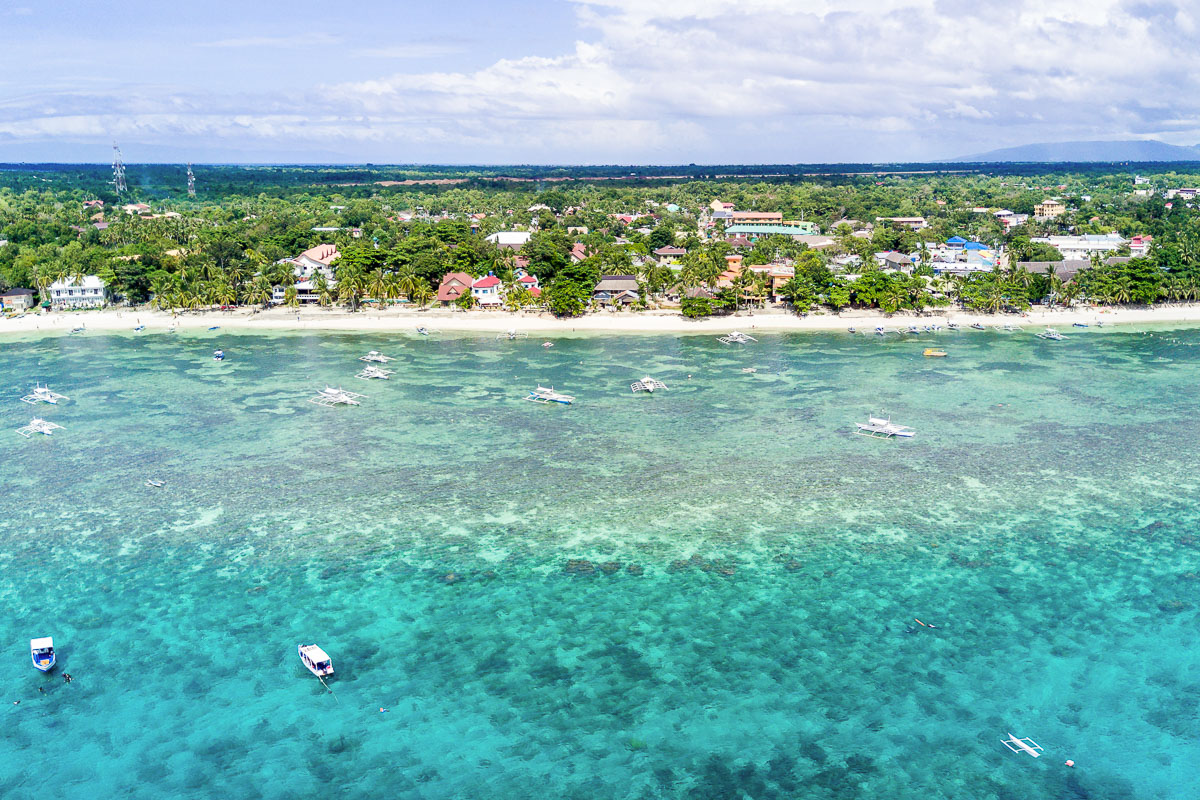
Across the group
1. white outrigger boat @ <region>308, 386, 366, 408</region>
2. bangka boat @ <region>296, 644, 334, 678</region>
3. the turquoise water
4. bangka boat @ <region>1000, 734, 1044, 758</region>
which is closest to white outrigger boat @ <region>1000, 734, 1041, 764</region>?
bangka boat @ <region>1000, 734, 1044, 758</region>

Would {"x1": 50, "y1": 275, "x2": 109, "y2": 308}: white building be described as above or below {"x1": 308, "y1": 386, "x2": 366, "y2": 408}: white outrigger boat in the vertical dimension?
above

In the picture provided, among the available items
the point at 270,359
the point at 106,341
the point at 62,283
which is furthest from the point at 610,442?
the point at 62,283

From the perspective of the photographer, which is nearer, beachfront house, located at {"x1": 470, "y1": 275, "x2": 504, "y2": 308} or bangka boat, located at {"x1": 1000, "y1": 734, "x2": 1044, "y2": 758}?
bangka boat, located at {"x1": 1000, "y1": 734, "x2": 1044, "y2": 758}

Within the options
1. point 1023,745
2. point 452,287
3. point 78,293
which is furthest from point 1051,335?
point 78,293

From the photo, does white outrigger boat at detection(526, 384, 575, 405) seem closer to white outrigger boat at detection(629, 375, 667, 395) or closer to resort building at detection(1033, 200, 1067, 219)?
white outrigger boat at detection(629, 375, 667, 395)

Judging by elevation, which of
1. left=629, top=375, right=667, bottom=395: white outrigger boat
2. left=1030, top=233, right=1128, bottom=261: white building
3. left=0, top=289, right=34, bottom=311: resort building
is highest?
left=1030, top=233, right=1128, bottom=261: white building

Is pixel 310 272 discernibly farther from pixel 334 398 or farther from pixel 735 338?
pixel 735 338
